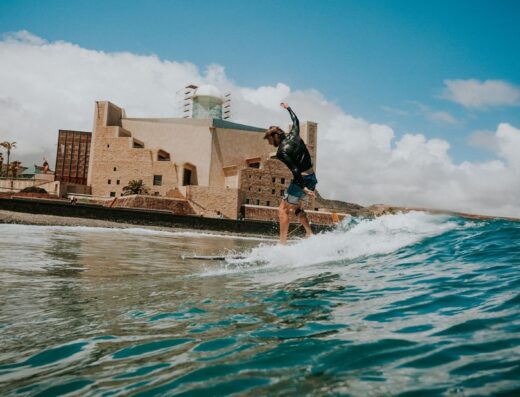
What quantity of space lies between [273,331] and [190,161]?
154 ft

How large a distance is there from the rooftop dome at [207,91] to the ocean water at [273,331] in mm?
53975

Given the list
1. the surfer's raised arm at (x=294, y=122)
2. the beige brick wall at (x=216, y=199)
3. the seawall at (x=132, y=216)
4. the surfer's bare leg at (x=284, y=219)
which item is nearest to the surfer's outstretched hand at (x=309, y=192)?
the surfer's bare leg at (x=284, y=219)

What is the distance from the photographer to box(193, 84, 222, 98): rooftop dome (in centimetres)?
5708

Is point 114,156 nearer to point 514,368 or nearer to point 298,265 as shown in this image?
point 298,265

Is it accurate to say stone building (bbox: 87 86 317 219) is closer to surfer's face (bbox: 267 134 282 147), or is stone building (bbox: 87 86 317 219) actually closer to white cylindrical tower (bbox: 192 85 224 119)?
white cylindrical tower (bbox: 192 85 224 119)

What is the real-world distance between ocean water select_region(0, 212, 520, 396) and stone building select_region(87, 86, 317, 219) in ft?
122

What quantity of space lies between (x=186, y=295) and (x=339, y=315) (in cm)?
177

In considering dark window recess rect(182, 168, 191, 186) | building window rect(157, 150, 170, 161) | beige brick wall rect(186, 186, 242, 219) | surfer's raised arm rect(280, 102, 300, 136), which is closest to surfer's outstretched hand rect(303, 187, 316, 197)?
surfer's raised arm rect(280, 102, 300, 136)

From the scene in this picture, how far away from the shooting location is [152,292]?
4410 millimetres

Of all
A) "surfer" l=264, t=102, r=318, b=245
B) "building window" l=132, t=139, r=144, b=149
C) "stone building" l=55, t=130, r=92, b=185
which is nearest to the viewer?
"surfer" l=264, t=102, r=318, b=245

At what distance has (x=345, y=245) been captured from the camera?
7.35 m

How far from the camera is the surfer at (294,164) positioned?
7809mm

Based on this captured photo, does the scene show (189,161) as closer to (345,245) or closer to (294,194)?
(294,194)

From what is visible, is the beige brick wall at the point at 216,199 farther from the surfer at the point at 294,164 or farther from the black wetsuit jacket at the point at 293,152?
the black wetsuit jacket at the point at 293,152
